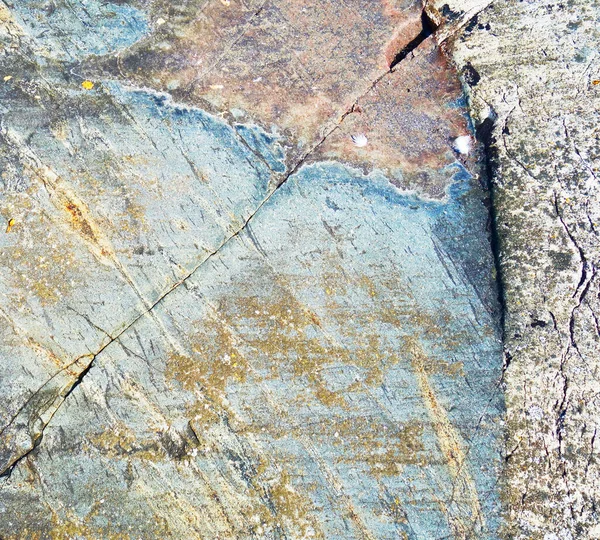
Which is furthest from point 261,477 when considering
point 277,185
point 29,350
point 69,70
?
point 69,70

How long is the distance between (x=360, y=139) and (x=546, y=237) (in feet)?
2.92

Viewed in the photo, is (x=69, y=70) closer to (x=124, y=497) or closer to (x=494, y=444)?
(x=124, y=497)

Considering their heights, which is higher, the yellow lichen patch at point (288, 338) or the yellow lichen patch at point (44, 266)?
the yellow lichen patch at point (288, 338)

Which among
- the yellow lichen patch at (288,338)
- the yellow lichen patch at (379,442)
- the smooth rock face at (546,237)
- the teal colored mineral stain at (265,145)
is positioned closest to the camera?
the smooth rock face at (546,237)

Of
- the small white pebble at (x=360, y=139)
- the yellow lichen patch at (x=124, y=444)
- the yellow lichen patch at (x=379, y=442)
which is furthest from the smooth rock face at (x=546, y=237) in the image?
the yellow lichen patch at (x=124, y=444)

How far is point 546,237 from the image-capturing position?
220cm

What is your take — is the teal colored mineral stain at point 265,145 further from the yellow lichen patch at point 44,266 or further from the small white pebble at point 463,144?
the yellow lichen patch at point 44,266

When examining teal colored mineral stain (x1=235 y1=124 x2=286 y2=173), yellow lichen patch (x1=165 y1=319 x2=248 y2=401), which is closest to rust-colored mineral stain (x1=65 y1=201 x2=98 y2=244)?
yellow lichen patch (x1=165 y1=319 x2=248 y2=401)

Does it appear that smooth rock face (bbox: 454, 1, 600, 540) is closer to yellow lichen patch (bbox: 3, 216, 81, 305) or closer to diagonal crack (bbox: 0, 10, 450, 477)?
diagonal crack (bbox: 0, 10, 450, 477)

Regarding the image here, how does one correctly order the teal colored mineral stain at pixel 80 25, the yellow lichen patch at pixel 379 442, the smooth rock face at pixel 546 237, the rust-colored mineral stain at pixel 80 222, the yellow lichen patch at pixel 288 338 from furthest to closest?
the teal colored mineral stain at pixel 80 25 → the rust-colored mineral stain at pixel 80 222 → the yellow lichen patch at pixel 288 338 → the yellow lichen patch at pixel 379 442 → the smooth rock face at pixel 546 237

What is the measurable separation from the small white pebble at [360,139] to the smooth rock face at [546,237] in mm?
518

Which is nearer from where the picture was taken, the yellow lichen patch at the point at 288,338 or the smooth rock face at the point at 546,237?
the smooth rock face at the point at 546,237

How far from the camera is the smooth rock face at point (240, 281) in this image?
203cm

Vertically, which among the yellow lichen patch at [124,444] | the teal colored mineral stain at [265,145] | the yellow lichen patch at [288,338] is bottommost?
the yellow lichen patch at [124,444]
